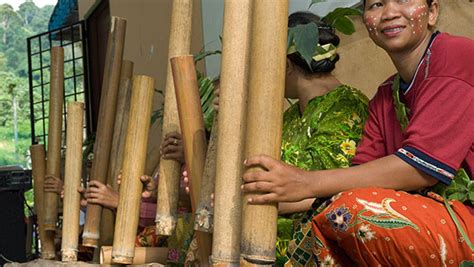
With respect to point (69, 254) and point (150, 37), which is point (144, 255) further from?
point (150, 37)

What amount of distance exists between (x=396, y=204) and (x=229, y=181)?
357mm

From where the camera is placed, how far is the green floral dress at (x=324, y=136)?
2680 millimetres

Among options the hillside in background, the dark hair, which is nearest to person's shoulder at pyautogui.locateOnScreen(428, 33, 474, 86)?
the dark hair

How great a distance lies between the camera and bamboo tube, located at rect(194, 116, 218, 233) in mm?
2299

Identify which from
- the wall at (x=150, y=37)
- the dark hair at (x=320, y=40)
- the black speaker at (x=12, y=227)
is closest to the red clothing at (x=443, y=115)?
the dark hair at (x=320, y=40)

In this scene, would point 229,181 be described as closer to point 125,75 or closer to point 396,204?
point 396,204

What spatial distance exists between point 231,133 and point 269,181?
18 cm

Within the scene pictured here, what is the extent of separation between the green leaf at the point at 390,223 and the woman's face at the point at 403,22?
466mm

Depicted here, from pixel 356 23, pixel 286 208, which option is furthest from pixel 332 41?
pixel 356 23

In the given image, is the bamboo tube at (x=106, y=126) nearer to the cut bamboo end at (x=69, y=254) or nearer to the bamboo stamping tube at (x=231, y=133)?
the cut bamboo end at (x=69, y=254)

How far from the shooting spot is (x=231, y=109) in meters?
2.15

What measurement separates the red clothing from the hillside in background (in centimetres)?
1641

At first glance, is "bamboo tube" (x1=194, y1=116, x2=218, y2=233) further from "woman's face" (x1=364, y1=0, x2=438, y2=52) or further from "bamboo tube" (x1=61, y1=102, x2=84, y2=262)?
"bamboo tube" (x1=61, y1=102, x2=84, y2=262)

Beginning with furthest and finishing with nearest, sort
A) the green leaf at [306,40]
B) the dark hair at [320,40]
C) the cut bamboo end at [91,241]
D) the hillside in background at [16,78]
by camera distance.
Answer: the hillside in background at [16,78]
the cut bamboo end at [91,241]
the dark hair at [320,40]
the green leaf at [306,40]
